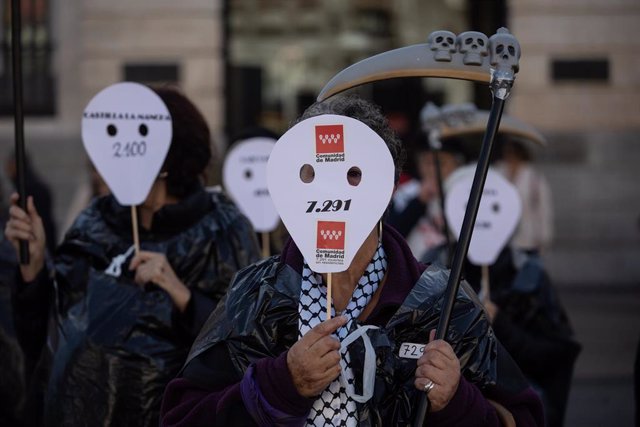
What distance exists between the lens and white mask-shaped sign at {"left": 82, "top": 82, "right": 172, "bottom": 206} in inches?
156

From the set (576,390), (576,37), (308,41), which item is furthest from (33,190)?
(576,37)

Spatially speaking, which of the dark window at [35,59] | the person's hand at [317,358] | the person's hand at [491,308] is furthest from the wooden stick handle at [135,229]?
the dark window at [35,59]

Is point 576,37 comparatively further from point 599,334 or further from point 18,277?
point 18,277

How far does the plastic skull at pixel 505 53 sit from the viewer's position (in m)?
2.77

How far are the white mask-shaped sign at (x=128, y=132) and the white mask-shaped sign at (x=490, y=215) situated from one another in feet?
5.51

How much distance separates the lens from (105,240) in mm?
3965

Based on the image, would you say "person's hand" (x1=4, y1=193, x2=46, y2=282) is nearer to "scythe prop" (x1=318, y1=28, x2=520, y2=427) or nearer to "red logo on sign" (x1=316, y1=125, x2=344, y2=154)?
"scythe prop" (x1=318, y1=28, x2=520, y2=427)

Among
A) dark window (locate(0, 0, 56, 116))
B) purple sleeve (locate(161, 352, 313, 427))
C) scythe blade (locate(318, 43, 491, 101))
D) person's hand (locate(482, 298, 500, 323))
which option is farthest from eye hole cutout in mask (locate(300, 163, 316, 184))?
dark window (locate(0, 0, 56, 116))

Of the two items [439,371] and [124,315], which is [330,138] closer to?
[439,371]

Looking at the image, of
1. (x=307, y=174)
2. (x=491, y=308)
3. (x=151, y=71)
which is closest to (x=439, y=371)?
(x=307, y=174)

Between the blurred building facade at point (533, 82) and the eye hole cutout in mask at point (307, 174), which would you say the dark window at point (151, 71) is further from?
the eye hole cutout in mask at point (307, 174)

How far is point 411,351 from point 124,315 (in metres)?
1.32

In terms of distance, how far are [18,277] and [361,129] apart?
174 cm

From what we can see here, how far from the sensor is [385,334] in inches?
108
